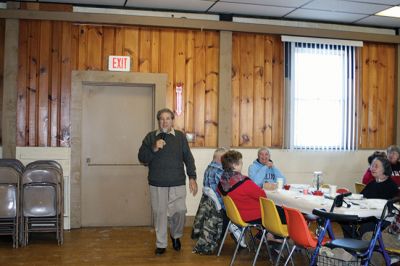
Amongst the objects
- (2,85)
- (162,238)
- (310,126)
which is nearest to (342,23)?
(310,126)

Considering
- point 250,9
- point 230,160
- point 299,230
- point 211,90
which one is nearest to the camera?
point 299,230

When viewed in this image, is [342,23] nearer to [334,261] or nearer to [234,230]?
[234,230]

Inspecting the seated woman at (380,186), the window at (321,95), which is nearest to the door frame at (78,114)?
the window at (321,95)

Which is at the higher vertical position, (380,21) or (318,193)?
(380,21)

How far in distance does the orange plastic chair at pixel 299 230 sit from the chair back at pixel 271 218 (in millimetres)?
193

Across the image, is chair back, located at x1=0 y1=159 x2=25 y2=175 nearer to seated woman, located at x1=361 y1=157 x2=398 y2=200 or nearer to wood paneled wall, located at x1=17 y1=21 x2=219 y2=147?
wood paneled wall, located at x1=17 y1=21 x2=219 y2=147

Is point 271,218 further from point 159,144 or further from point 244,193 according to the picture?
point 159,144

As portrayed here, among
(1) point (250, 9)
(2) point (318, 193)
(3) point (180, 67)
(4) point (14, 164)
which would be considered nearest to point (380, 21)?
(1) point (250, 9)

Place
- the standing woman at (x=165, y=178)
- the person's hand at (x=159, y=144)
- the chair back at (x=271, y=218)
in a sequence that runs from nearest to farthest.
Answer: the chair back at (x=271, y=218)
the person's hand at (x=159, y=144)
the standing woman at (x=165, y=178)

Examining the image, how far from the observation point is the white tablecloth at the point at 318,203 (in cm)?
431

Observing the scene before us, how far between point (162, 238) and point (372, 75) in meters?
4.57

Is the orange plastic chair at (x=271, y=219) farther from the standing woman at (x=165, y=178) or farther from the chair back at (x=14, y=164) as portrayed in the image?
the chair back at (x=14, y=164)

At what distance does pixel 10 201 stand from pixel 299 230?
11.7 ft

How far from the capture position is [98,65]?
724 centimetres
